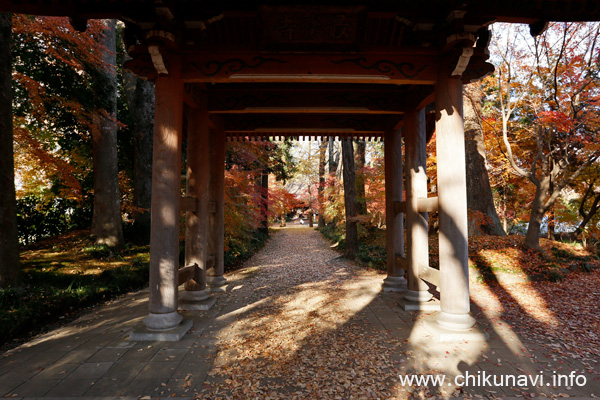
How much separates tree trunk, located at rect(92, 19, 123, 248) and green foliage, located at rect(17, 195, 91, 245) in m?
3.19

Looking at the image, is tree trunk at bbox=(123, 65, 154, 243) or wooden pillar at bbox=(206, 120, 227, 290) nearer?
wooden pillar at bbox=(206, 120, 227, 290)

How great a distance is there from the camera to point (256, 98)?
17.9 feet

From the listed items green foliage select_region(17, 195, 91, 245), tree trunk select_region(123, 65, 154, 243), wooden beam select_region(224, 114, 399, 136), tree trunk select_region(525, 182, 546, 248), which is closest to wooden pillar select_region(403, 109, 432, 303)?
wooden beam select_region(224, 114, 399, 136)

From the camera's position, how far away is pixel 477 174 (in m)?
10.5

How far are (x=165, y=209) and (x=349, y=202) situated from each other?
7.77 metres

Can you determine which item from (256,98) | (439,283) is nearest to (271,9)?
(256,98)

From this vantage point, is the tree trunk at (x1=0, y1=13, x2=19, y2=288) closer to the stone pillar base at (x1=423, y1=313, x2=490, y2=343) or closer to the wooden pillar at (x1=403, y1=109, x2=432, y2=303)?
the stone pillar base at (x1=423, y1=313, x2=490, y2=343)

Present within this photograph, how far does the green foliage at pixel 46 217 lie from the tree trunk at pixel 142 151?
120 inches

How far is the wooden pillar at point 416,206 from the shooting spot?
17.0 feet

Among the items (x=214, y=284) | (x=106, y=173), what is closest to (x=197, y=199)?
(x=214, y=284)

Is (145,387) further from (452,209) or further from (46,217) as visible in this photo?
(46,217)

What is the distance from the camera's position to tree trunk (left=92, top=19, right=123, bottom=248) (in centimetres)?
885

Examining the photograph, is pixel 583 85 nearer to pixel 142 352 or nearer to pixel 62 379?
pixel 142 352

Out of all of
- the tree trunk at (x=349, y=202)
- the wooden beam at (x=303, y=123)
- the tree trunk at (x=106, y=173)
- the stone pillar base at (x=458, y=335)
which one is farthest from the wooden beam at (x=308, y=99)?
the tree trunk at (x=106, y=173)
